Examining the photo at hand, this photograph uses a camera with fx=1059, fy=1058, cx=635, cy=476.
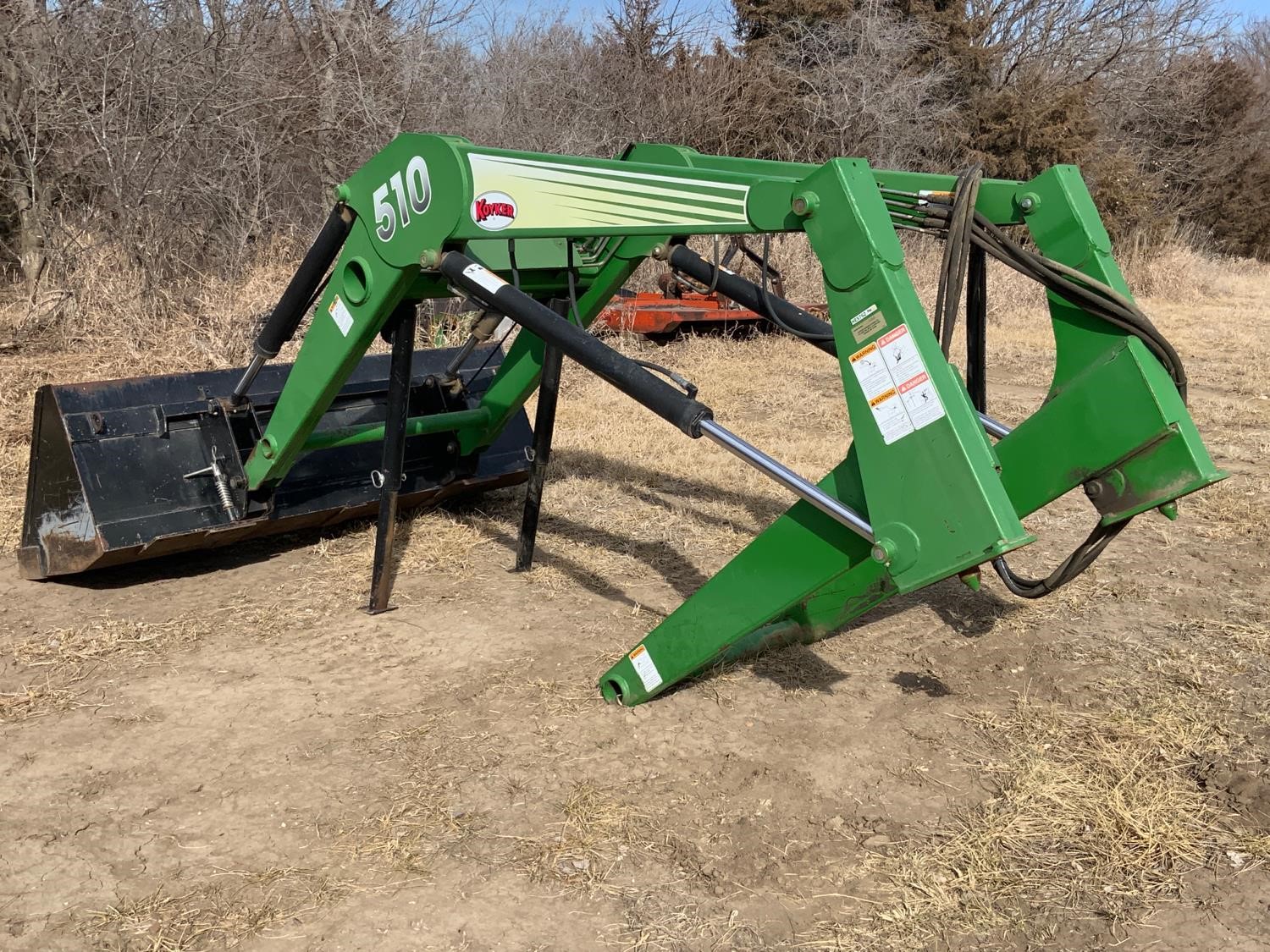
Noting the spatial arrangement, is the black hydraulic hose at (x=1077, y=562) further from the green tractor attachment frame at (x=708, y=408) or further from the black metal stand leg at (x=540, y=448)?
the black metal stand leg at (x=540, y=448)

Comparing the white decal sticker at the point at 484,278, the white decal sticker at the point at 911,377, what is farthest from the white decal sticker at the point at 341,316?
the white decal sticker at the point at 911,377

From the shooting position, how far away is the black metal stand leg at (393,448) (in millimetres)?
4000

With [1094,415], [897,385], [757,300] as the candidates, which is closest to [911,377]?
[897,385]

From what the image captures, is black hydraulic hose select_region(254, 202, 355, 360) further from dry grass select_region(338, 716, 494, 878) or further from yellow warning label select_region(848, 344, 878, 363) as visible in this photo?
yellow warning label select_region(848, 344, 878, 363)

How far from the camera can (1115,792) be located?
3115 millimetres

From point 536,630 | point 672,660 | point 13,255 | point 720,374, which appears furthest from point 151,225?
point 672,660

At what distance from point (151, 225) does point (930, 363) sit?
842 cm

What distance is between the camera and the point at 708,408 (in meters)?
3.43

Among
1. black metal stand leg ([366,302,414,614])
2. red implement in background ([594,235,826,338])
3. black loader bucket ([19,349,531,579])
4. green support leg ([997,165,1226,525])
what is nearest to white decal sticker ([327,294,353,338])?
black metal stand leg ([366,302,414,614])

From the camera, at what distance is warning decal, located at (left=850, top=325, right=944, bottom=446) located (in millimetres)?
2574

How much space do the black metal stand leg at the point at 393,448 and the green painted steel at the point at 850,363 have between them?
0.11m

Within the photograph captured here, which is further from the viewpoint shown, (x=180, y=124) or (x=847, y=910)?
(x=180, y=124)

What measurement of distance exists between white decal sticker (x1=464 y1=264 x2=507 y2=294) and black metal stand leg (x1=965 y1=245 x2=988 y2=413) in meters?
1.44

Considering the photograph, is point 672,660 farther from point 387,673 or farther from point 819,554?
point 387,673
